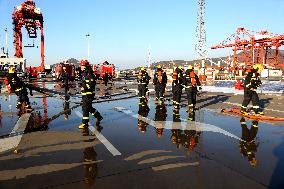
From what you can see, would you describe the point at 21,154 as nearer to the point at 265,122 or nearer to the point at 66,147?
the point at 66,147

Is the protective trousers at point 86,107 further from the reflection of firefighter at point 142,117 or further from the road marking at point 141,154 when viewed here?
the road marking at point 141,154

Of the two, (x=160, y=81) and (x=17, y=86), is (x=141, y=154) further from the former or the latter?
(x=160, y=81)

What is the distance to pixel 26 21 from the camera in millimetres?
59125

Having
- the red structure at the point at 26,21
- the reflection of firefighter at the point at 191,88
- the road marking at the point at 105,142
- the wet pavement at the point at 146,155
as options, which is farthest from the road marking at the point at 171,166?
the red structure at the point at 26,21

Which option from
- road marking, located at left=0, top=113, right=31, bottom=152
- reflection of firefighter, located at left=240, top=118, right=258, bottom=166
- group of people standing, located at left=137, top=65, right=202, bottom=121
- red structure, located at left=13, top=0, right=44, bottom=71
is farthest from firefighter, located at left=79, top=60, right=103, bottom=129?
red structure, located at left=13, top=0, right=44, bottom=71

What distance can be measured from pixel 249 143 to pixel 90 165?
3.82 m

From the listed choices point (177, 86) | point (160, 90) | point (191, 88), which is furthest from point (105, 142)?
point (160, 90)

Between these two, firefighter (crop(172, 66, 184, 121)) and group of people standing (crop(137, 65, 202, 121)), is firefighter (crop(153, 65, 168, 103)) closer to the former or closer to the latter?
group of people standing (crop(137, 65, 202, 121))

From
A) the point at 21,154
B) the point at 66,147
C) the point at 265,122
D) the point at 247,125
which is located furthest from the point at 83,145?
the point at 265,122

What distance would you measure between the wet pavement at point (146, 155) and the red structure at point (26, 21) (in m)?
52.7

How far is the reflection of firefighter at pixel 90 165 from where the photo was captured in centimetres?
473

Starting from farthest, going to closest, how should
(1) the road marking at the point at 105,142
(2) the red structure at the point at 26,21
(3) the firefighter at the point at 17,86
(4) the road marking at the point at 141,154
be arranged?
(2) the red structure at the point at 26,21 → (3) the firefighter at the point at 17,86 → (1) the road marking at the point at 105,142 → (4) the road marking at the point at 141,154

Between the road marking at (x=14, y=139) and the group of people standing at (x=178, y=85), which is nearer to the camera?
the road marking at (x=14, y=139)

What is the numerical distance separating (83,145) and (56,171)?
176 centimetres
